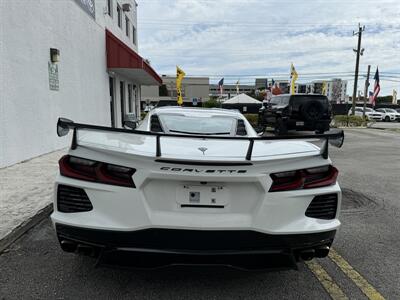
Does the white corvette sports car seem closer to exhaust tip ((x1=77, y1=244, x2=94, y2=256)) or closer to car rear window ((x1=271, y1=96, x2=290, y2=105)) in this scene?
exhaust tip ((x1=77, y1=244, x2=94, y2=256))

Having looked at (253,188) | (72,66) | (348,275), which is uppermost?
(72,66)

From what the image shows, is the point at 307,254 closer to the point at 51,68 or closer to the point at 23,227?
the point at 23,227

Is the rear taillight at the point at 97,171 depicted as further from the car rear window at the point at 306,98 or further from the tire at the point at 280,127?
the car rear window at the point at 306,98

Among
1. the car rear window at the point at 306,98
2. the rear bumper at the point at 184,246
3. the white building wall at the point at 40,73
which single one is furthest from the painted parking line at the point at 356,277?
the car rear window at the point at 306,98

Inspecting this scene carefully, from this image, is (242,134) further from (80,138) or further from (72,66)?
(72,66)

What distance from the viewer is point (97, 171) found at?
2.57 metres

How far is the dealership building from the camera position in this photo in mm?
7680

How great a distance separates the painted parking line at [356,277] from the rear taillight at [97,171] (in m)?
2.07

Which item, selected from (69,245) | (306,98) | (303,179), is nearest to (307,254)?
(303,179)

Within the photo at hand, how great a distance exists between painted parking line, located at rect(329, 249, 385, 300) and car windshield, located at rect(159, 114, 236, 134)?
1682 mm

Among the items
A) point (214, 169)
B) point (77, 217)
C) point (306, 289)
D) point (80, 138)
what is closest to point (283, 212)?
point (214, 169)

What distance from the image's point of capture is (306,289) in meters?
2.99

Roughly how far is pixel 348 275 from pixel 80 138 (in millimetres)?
2579

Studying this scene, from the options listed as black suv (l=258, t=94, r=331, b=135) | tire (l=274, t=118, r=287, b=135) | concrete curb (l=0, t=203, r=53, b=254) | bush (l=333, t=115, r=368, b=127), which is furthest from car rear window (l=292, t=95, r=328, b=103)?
bush (l=333, t=115, r=368, b=127)
